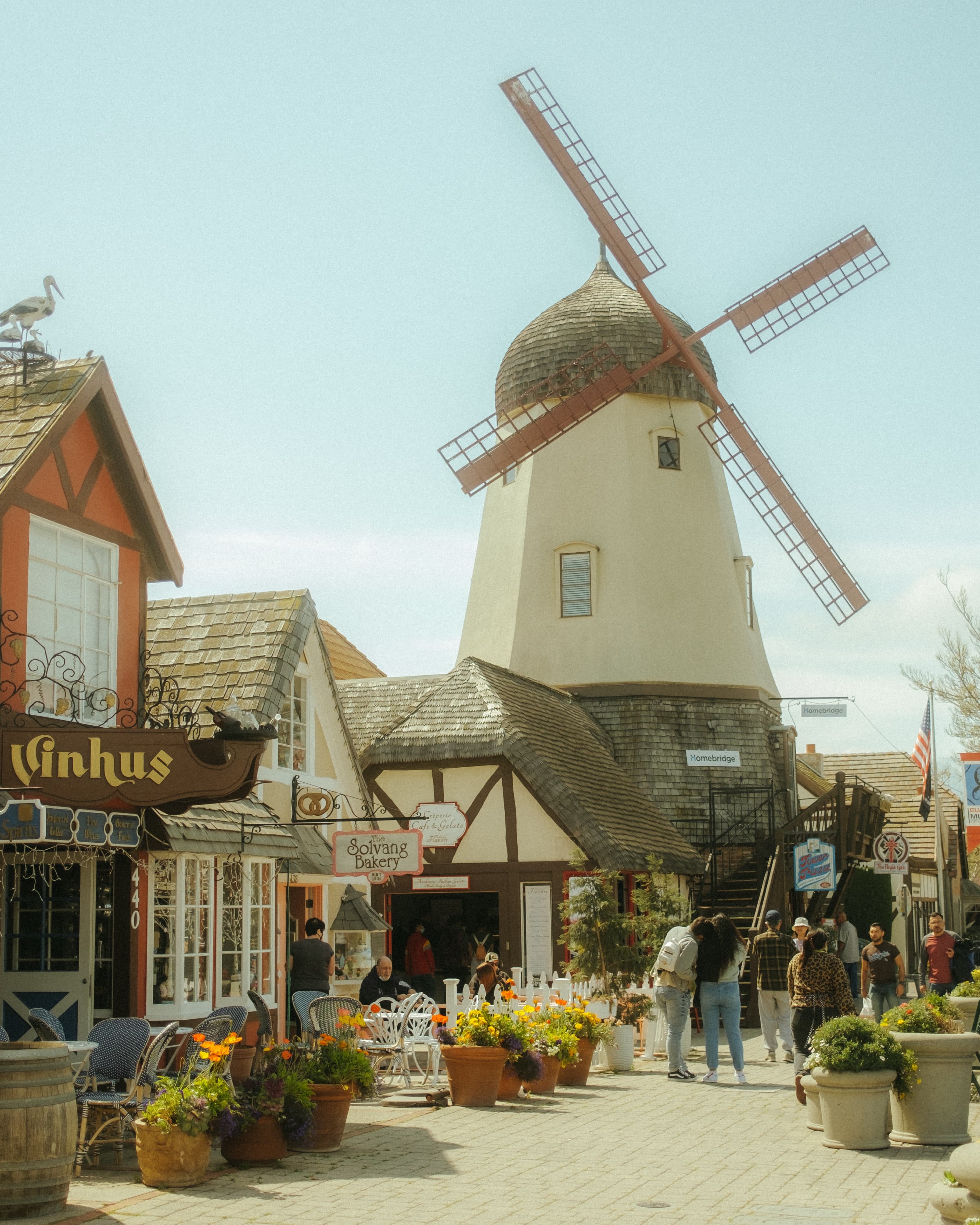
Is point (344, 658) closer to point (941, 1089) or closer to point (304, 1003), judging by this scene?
point (304, 1003)

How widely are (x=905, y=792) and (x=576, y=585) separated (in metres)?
17.6

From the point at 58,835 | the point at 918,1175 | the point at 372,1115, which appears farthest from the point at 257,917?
the point at 918,1175

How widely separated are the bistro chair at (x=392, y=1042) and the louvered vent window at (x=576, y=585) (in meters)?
12.9

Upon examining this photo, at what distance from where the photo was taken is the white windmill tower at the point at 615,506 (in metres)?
26.9

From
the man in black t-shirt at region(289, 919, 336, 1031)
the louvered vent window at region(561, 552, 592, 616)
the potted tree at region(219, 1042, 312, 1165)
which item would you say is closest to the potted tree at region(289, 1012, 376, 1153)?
the potted tree at region(219, 1042, 312, 1165)

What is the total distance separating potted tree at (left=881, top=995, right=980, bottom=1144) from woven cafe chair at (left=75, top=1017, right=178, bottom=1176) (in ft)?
16.4

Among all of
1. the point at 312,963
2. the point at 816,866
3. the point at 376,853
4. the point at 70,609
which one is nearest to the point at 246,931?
the point at 312,963

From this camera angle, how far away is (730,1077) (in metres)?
14.9

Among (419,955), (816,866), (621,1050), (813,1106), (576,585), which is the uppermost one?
(576,585)

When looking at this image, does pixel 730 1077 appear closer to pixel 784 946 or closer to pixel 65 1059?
pixel 784 946

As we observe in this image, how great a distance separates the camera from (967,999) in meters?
14.4

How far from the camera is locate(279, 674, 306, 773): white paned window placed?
17172 mm

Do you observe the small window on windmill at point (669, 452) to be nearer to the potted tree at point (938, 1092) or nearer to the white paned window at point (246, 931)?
the white paned window at point (246, 931)

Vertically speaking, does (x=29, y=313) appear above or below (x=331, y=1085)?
above
